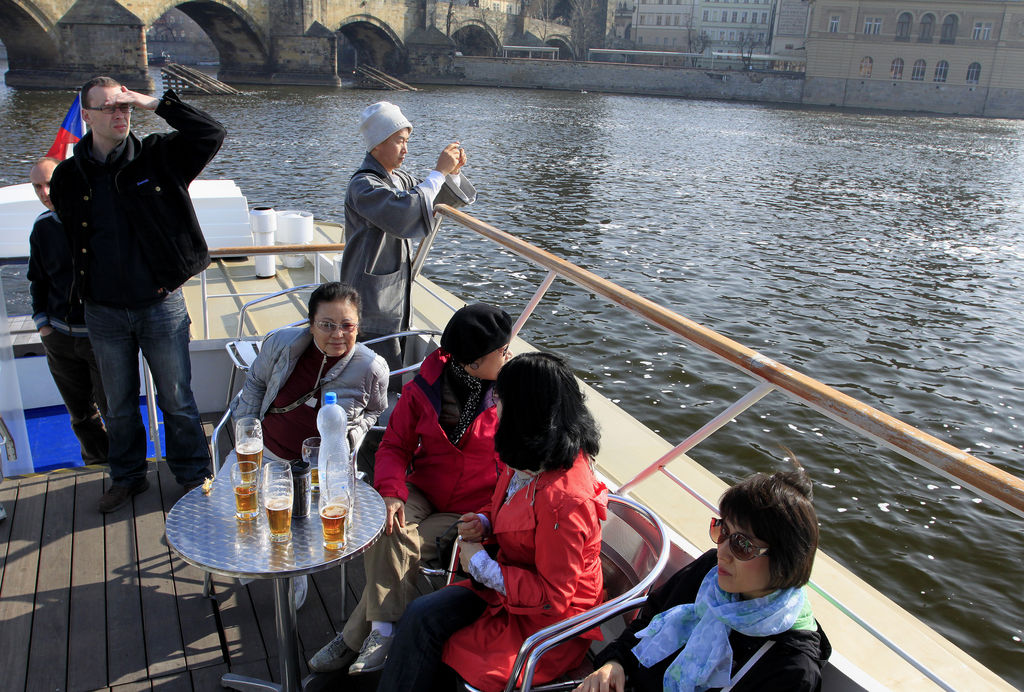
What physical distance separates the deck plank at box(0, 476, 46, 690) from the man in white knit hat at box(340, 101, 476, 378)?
4.59 feet

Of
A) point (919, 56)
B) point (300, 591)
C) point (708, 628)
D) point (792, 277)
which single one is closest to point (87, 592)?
point (300, 591)

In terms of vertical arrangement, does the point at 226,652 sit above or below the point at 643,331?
above

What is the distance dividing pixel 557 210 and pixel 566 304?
603cm

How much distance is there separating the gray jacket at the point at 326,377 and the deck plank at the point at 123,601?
0.70 meters

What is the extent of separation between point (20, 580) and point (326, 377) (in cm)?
123

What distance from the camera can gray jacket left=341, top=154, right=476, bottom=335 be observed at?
2.91m

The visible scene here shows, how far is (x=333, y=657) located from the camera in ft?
7.31

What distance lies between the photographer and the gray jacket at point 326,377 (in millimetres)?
2629

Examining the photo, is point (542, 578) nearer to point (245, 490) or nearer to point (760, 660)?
point (760, 660)

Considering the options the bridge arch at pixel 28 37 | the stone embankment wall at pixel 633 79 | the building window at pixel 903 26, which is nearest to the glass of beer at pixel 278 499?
the bridge arch at pixel 28 37

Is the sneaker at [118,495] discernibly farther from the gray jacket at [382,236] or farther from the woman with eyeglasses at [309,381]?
the gray jacket at [382,236]

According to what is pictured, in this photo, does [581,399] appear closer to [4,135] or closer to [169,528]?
[169,528]

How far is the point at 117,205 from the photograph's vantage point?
279 cm

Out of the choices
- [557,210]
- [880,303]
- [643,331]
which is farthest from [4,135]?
[880,303]
